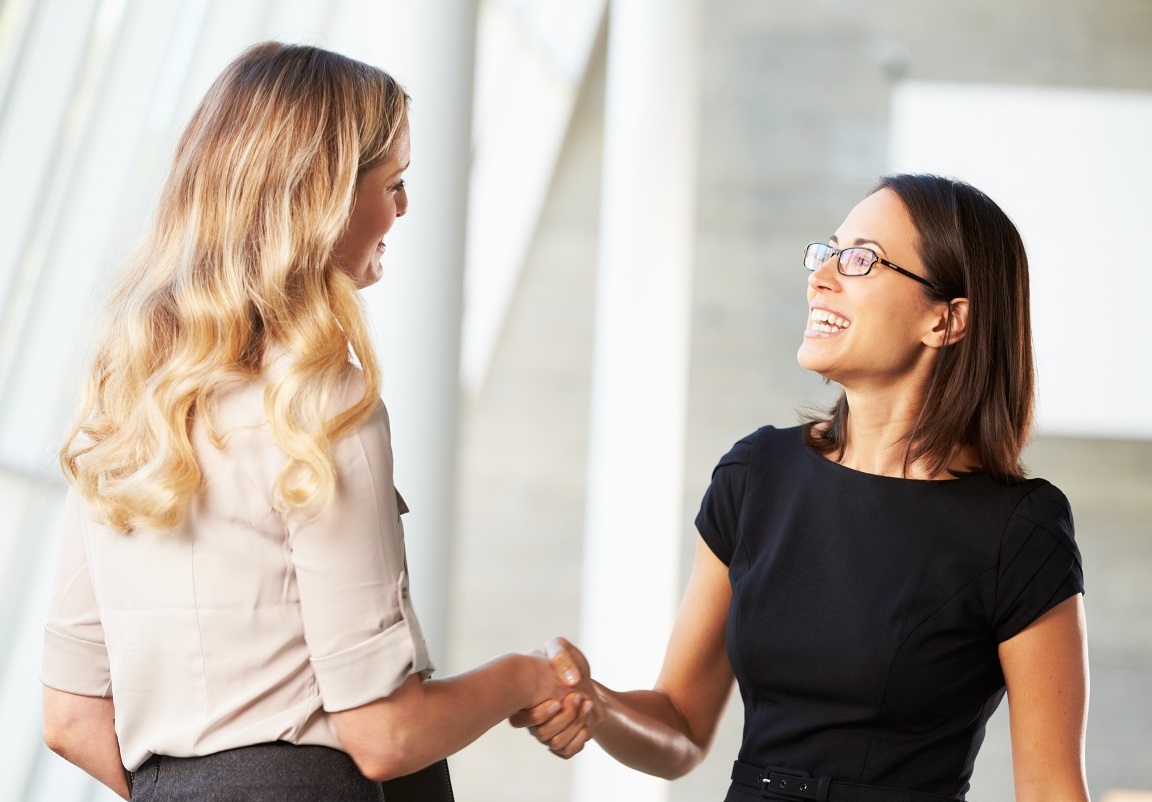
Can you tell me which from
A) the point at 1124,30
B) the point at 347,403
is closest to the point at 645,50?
the point at 347,403

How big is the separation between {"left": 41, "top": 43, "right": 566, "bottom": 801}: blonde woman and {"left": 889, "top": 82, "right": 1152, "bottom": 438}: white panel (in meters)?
6.99

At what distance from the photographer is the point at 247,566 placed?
137 centimetres

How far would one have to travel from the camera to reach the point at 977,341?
1892 millimetres

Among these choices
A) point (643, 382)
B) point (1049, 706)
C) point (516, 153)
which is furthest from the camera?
point (516, 153)

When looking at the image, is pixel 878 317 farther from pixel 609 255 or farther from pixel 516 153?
pixel 516 153

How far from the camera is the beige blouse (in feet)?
4.42

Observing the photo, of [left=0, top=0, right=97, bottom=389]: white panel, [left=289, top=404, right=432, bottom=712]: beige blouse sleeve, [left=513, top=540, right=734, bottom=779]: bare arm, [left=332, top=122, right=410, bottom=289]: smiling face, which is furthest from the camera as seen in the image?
[left=0, top=0, right=97, bottom=389]: white panel

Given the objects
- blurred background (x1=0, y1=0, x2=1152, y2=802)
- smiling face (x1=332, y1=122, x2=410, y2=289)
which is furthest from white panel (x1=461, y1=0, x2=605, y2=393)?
smiling face (x1=332, y1=122, x2=410, y2=289)

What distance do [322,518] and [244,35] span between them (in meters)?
2.30

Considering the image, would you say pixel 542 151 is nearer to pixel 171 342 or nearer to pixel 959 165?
pixel 959 165

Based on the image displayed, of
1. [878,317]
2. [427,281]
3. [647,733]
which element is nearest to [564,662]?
[647,733]

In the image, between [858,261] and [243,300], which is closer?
[243,300]

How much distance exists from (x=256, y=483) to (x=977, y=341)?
43.8 inches

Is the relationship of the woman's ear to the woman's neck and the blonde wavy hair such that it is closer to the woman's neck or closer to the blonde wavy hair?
the woman's neck
